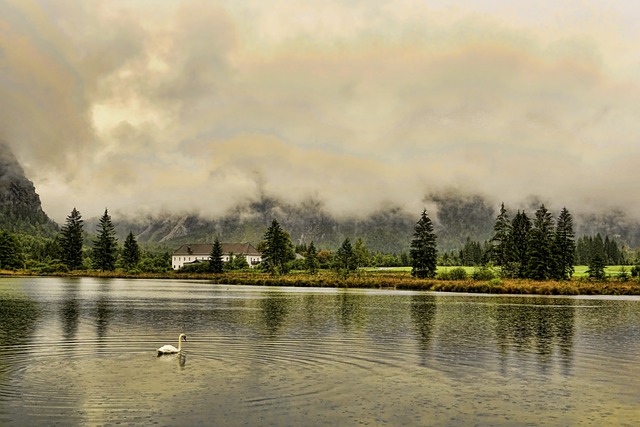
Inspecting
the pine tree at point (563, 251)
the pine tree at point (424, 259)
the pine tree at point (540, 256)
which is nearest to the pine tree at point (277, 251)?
the pine tree at point (424, 259)

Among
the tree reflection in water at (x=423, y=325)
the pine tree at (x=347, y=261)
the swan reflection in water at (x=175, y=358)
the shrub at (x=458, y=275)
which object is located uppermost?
the pine tree at (x=347, y=261)

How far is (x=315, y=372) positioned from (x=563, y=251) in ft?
380

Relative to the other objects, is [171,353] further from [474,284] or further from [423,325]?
[474,284]

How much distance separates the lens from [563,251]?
12975cm

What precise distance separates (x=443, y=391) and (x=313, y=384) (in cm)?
507

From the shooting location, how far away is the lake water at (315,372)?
1948cm

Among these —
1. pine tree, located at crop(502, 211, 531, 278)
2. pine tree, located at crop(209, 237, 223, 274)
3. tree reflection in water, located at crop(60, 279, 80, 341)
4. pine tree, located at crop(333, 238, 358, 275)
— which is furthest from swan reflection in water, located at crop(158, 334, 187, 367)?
pine tree, located at crop(209, 237, 223, 274)

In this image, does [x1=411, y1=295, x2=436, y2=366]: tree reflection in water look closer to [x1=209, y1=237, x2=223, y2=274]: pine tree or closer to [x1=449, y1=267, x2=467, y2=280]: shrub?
[x1=449, y1=267, x2=467, y2=280]: shrub

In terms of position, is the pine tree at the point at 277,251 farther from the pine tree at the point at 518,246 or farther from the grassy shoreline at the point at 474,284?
the pine tree at the point at 518,246

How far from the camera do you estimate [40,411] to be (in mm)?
19156

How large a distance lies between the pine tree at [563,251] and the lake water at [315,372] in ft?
257

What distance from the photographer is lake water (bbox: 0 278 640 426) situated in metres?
19.5

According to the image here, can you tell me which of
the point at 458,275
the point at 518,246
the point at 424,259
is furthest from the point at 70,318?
the point at 518,246

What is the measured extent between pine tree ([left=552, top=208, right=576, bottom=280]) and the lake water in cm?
7841
